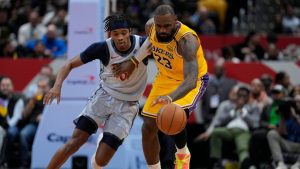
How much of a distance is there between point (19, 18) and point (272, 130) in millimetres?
7563

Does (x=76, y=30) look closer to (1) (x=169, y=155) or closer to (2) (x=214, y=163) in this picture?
(1) (x=169, y=155)

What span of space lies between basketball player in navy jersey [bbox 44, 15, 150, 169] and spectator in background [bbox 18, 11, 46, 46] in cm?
772

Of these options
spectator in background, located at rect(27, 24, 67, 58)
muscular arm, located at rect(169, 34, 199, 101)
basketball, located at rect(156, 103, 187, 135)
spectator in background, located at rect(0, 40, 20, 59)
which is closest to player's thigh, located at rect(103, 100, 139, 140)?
basketball, located at rect(156, 103, 187, 135)

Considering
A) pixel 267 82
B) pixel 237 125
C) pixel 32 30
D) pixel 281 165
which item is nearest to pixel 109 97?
pixel 281 165

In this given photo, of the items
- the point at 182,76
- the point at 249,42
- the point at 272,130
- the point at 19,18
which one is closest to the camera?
the point at 182,76

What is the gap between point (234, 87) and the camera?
15.6 meters

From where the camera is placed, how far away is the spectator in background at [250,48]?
686 inches

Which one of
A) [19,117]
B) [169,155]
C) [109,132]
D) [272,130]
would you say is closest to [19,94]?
[19,117]

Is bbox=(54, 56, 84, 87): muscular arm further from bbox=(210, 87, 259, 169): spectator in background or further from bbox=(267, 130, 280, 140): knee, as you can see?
bbox=(210, 87, 259, 169): spectator in background

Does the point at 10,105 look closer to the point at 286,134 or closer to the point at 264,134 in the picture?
the point at 264,134

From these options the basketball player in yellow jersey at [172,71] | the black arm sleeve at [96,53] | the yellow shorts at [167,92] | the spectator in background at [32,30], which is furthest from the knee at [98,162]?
the spectator in background at [32,30]

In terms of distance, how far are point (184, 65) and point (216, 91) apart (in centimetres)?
628

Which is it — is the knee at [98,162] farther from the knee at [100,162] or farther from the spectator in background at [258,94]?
the spectator in background at [258,94]

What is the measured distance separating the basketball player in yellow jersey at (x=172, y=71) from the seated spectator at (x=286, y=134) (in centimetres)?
405
